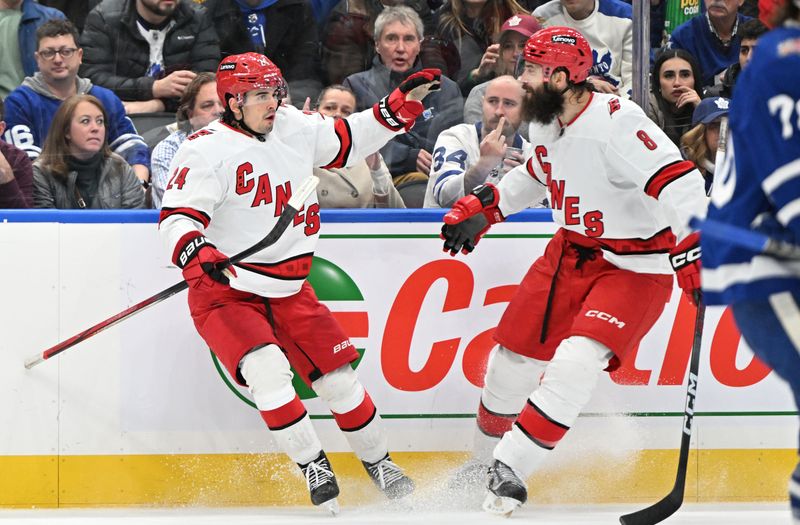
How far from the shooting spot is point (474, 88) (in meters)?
4.14

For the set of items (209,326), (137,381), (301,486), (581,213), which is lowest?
(301,486)

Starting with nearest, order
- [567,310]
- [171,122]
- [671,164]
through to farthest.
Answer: [671,164]
[567,310]
[171,122]

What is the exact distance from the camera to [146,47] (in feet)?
14.9

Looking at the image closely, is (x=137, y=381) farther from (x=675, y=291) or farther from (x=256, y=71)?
(x=675, y=291)

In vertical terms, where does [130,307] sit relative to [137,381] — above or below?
above

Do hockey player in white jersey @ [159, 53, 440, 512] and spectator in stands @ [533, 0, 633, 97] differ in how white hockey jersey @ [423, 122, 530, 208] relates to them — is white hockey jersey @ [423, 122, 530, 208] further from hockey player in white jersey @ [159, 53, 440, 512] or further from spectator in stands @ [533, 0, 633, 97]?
spectator in stands @ [533, 0, 633, 97]

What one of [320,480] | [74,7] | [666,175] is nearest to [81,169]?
[74,7]

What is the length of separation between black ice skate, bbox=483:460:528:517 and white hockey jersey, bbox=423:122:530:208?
3.12 ft

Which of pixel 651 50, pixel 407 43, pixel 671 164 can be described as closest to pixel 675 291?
pixel 671 164

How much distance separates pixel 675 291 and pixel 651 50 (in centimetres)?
85

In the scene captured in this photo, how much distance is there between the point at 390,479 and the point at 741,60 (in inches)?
77.7

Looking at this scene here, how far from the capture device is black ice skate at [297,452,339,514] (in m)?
3.54

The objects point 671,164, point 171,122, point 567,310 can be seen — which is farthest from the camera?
point 171,122

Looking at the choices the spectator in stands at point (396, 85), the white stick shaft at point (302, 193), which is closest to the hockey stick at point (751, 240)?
the white stick shaft at point (302, 193)
